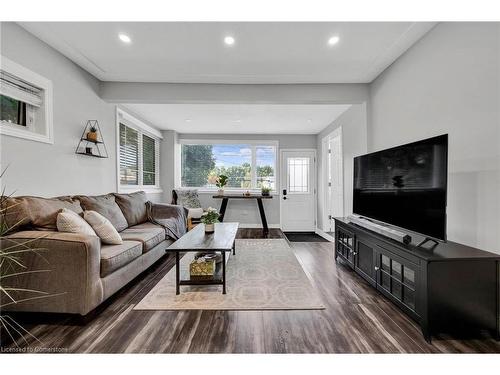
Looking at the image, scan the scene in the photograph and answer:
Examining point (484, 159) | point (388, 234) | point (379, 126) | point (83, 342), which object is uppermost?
point (379, 126)

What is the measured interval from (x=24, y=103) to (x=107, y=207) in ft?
4.49

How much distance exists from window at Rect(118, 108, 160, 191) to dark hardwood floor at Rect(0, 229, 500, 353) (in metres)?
2.65

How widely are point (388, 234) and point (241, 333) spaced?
168 centimetres

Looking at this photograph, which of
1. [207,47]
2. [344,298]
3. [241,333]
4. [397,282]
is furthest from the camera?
[207,47]

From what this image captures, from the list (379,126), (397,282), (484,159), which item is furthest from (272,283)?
(379,126)

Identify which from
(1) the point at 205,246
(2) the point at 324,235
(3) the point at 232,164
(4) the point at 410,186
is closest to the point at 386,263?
(4) the point at 410,186

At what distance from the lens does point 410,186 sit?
2.13 metres

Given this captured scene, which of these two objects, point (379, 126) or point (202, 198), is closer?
point (379, 126)

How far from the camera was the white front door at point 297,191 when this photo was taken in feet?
20.1

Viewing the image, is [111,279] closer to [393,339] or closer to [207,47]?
[393,339]

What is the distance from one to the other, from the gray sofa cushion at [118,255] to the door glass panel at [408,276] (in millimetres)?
2521

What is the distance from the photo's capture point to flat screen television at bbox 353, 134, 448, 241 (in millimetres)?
1813

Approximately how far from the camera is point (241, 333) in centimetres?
179

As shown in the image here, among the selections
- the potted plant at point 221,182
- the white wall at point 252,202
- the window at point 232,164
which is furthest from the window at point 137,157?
the potted plant at point 221,182
